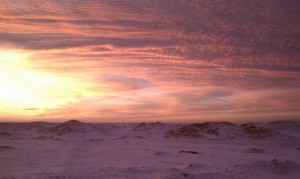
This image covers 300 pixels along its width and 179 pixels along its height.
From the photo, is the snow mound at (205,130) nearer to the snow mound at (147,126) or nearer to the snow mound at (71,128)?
the snow mound at (147,126)

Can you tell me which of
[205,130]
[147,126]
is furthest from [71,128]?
[205,130]

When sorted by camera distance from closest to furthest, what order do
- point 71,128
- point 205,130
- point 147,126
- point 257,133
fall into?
1. point 257,133
2. point 205,130
3. point 71,128
4. point 147,126

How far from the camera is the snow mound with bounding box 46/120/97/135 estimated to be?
34081mm

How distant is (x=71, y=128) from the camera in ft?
115

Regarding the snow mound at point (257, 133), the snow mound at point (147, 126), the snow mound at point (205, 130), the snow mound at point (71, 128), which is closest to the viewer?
the snow mound at point (257, 133)

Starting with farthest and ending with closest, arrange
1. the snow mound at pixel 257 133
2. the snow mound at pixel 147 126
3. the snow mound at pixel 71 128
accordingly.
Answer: the snow mound at pixel 147 126 → the snow mound at pixel 71 128 → the snow mound at pixel 257 133

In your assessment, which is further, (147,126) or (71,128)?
(147,126)

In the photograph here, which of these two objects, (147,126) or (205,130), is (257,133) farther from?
(147,126)

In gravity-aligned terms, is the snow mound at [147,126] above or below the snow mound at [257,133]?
above

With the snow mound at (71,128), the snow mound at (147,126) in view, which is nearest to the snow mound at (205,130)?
the snow mound at (147,126)

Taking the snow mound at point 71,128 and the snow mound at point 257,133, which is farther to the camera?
the snow mound at point 71,128

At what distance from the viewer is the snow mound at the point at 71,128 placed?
1342 inches

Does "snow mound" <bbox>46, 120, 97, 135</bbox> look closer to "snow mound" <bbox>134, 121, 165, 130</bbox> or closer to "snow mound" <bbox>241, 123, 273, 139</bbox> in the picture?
"snow mound" <bbox>134, 121, 165, 130</bbox>

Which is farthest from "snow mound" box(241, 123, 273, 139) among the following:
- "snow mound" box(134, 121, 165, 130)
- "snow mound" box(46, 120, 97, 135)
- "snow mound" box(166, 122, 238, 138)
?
"snow mound" box(46, 120, 97, 135)
